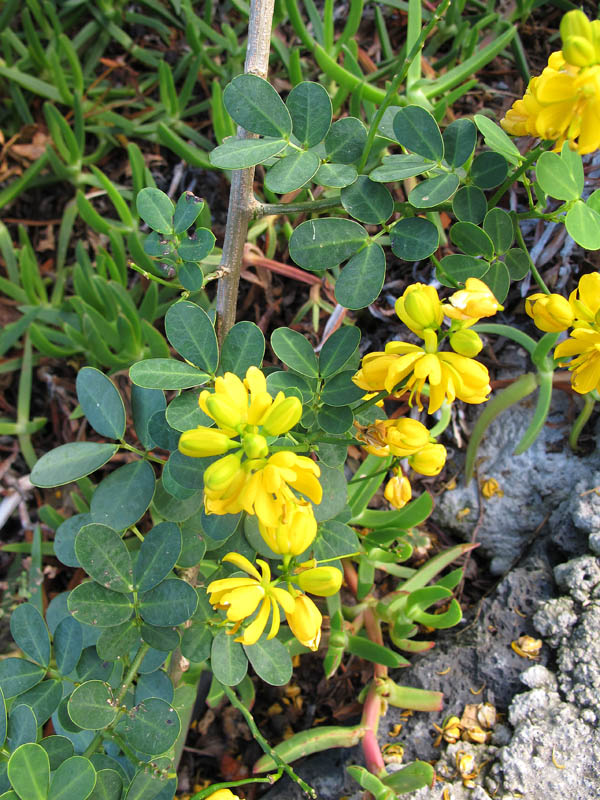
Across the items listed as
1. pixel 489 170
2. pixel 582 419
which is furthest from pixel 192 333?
pixel 582 419

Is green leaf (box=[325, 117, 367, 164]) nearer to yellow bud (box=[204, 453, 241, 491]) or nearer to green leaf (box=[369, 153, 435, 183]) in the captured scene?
green leaf (box=[369, 153, 435, 183])

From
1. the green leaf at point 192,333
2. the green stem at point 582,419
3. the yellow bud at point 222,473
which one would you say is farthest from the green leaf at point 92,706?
the green stem at point 582,419

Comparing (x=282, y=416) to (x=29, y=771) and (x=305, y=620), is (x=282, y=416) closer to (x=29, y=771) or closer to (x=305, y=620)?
(x=305, y=620)

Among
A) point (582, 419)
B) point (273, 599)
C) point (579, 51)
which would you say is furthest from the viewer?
point (582, 419)

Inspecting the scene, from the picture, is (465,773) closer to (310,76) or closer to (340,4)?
(310,76)

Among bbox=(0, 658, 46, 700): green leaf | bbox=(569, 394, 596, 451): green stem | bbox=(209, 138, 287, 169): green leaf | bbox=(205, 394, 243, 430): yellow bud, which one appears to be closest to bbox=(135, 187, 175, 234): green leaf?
bbox=(209, 138, 287, 169): green leaf

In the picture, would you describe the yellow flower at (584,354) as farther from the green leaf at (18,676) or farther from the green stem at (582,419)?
the green leaf at (18,676)

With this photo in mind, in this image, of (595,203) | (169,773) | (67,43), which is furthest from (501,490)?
(67,43)
